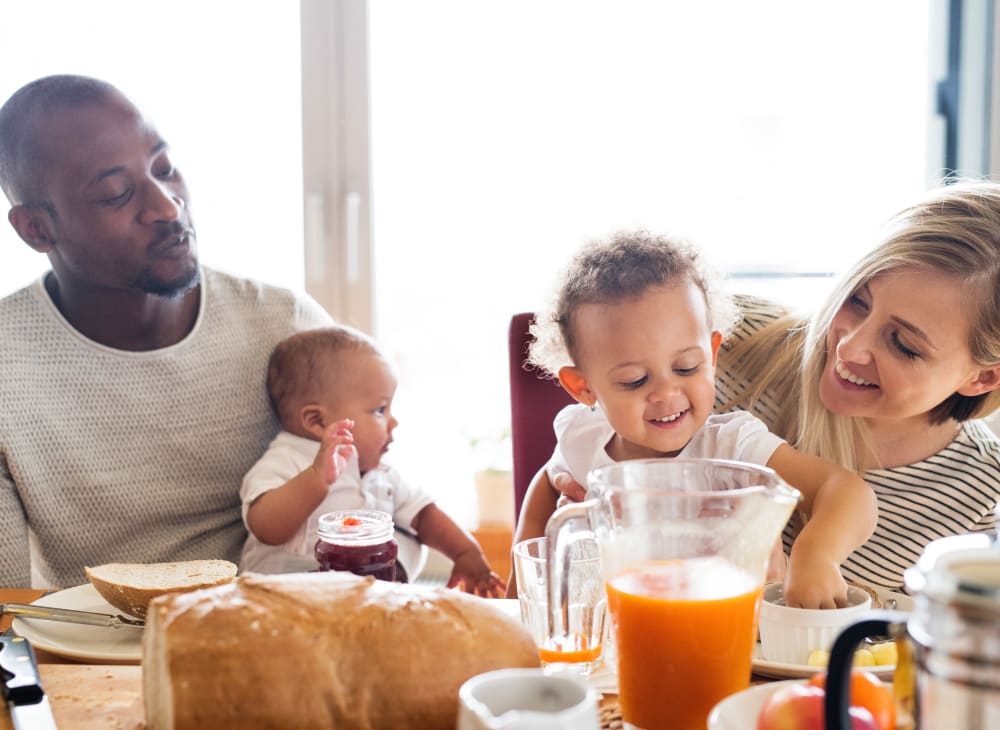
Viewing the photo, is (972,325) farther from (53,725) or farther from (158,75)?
(158,75)

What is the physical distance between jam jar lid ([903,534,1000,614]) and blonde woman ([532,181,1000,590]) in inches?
34.8

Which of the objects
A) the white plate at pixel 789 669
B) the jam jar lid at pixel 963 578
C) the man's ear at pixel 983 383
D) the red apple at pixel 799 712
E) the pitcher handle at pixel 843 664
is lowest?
the white plate at pixel 789 669

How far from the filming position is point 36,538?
1816 mm

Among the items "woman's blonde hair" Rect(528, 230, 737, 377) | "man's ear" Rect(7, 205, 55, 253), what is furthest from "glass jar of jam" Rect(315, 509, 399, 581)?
"man's ear" Rect(7, 205, 55, 253)

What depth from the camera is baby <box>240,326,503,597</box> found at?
1735 millimetres

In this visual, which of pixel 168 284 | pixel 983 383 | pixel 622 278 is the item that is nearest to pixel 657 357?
pixel 622 278

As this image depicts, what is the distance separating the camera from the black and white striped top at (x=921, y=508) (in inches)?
61.1

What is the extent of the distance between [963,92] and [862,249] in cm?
175

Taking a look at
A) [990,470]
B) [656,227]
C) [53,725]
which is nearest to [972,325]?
[990,470]

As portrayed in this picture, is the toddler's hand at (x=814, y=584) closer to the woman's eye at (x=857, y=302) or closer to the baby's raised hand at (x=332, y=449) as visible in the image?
the woman's eye at (x=857, y=302)

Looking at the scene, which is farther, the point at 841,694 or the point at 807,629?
the point at 807,629

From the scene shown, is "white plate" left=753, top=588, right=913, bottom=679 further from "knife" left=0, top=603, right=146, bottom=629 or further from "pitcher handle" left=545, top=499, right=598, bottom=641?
"knife" left=0, top=603, right=146, bottom=629

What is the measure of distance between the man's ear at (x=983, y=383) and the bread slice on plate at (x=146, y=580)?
1073 mm

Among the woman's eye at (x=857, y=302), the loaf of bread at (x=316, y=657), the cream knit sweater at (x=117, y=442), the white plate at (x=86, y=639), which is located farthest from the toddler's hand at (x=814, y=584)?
the cream knit sweater at (x=117, y=442)
